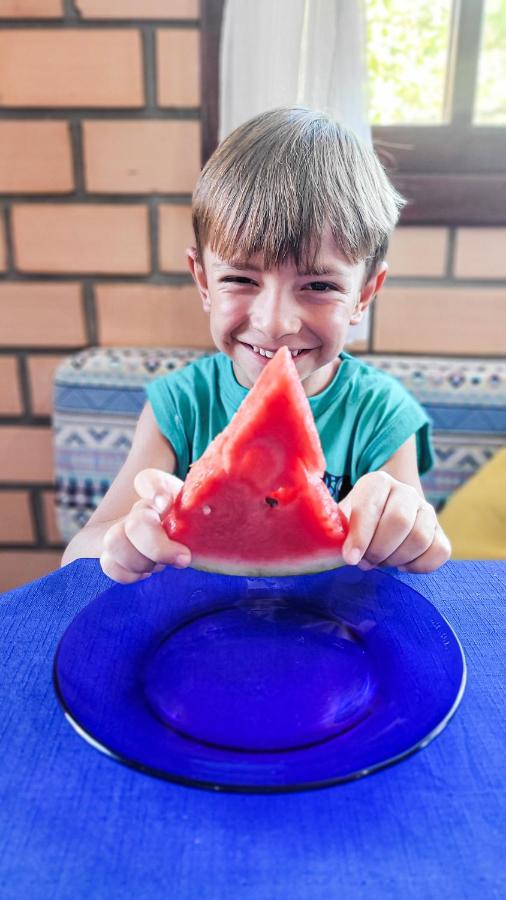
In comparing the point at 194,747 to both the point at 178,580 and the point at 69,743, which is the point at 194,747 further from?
the point at 178,580

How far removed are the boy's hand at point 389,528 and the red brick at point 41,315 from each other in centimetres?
110

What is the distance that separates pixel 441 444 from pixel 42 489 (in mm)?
968

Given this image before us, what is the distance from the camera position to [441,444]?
4.77ft

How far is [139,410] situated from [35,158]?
0.59m

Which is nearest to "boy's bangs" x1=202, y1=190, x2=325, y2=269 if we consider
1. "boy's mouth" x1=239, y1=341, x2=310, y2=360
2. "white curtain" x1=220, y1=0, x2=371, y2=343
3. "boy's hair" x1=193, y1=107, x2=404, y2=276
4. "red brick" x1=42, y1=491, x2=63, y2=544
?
"boy's hair" x1=193, y1=107, x2=404, y2=276

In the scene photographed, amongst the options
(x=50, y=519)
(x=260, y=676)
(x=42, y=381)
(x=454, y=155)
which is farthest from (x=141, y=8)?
(x=260, y=676)

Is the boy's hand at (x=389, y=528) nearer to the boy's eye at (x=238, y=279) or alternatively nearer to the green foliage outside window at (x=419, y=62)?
the boy's eye at (x=238, y=279)

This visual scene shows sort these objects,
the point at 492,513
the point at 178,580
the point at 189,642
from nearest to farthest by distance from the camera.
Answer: the point at 189,642 → the point at 178,580 → the point at 492,513

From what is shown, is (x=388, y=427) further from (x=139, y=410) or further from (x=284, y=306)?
(x=139, y=410)

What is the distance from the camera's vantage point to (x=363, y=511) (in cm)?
65

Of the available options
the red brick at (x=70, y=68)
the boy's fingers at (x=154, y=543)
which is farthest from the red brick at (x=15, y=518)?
the boy's fingers at (x=154, y=543)

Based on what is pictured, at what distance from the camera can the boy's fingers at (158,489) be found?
658mm

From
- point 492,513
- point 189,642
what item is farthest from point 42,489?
point 189,642

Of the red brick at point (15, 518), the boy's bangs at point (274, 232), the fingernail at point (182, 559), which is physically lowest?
the red brick at point (15, 518)
